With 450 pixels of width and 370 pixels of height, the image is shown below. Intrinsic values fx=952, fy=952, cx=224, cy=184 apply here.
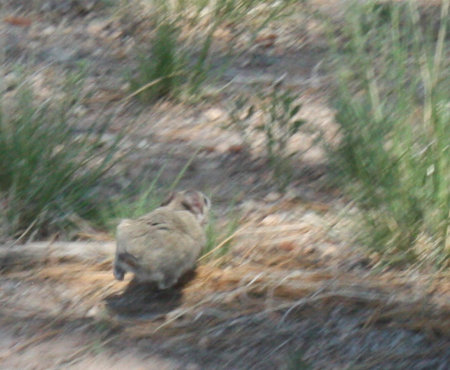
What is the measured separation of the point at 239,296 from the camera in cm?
401

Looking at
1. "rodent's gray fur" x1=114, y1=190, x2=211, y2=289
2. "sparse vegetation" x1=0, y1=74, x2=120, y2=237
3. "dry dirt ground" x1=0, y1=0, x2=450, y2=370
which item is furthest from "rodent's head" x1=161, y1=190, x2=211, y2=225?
"sparse vegetation" x1=0, y1=74, x2=120, y2=237

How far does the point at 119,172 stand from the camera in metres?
5.05

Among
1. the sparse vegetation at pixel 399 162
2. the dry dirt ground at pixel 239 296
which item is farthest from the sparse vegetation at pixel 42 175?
the sparse vegetation at pixel 399 162

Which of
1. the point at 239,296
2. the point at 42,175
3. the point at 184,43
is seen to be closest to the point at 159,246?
the point at 239,296

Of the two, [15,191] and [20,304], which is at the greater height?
[15,191]

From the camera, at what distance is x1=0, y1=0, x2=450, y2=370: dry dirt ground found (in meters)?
3.66

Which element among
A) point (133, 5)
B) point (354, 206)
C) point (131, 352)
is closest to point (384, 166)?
point (354, 206)

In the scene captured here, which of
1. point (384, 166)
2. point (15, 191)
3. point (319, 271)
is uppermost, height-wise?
point (15, 191)

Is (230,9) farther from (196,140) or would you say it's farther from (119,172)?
(119,172)

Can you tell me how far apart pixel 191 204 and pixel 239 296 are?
0.50 meters

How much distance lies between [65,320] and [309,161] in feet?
6.01

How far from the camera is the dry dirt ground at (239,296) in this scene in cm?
366

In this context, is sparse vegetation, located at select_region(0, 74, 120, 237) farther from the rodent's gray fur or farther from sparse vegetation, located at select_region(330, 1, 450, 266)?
sparse vegetation, located at select_region(330, 1, 450, 266)

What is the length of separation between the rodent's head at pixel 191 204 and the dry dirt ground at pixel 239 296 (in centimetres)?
21
